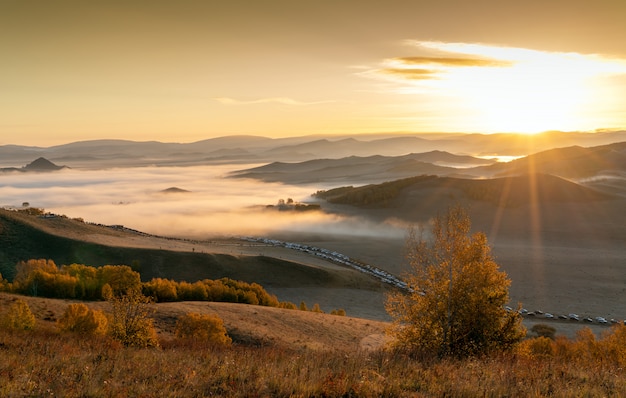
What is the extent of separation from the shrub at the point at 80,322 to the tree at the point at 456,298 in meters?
17.0

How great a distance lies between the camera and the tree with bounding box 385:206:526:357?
20312 mm

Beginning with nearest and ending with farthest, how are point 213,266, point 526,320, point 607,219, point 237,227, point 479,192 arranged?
point 526,320, point 213,266, point 607,219, point 237,227, point 479,192

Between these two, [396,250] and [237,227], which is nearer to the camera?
[396,250]

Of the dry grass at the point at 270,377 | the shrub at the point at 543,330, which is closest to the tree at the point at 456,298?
the dry grass at the point at 270,377

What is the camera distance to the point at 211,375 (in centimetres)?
1262

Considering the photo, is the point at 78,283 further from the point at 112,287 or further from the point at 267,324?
the point at 267,324

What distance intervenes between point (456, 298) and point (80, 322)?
2041cm

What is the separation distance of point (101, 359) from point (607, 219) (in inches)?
6404

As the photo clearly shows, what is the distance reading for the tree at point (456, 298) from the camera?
20312mm

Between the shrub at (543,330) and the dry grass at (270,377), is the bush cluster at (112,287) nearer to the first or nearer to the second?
the shrub at (543,330)

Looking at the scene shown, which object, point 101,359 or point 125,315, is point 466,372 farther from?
point 125,315

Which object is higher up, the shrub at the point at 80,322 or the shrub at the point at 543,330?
the shrub at the point at 80,322

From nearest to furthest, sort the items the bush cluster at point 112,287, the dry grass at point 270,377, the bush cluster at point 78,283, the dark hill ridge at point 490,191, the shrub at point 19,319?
the dry grass at point 270,377
the shrub at point 19,319
the bush cluster at point 78,283
the bush cluster at point 112,287
the dark hill ridge at point 490,191

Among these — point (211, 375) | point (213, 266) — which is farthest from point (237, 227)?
point (211, 375)
